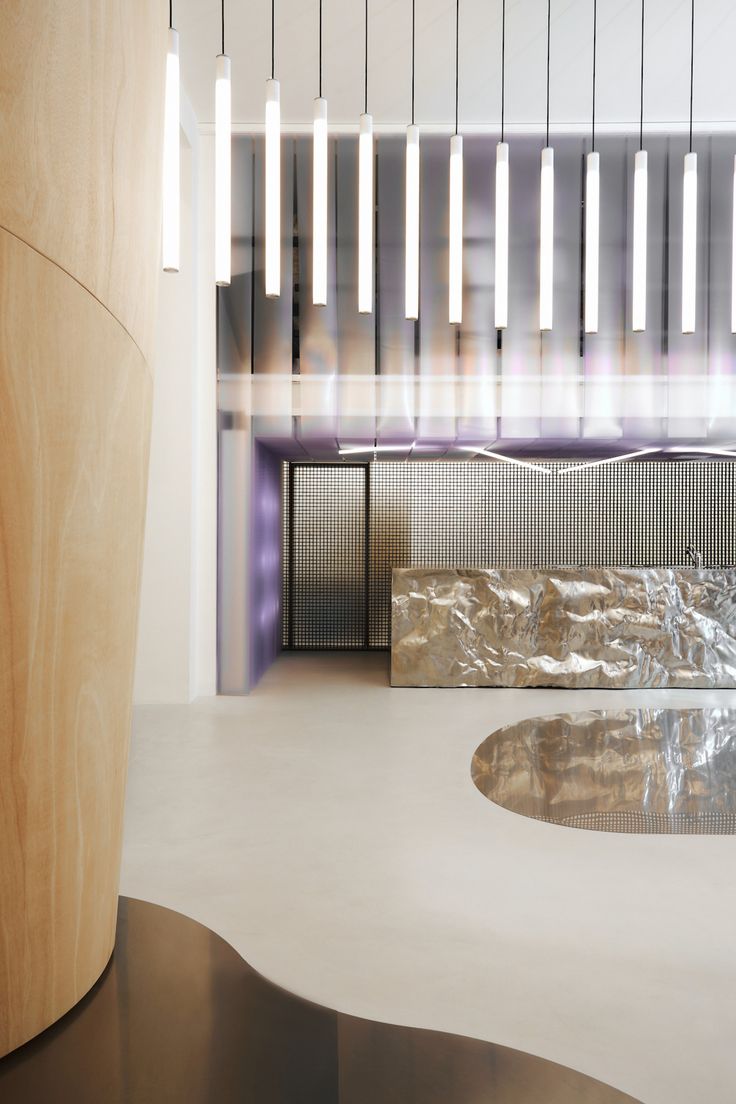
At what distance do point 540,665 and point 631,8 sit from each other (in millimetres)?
3587

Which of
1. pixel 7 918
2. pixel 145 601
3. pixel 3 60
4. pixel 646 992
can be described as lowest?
pixel 646 992

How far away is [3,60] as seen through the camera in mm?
1071

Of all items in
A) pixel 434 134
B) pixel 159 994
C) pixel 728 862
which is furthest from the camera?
pixel 434 134

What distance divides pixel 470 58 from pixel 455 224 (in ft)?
5.95

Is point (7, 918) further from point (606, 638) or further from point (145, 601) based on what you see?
point (606, 638)

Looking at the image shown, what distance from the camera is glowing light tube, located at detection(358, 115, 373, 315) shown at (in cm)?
258

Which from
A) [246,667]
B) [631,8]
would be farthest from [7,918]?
[631,8]

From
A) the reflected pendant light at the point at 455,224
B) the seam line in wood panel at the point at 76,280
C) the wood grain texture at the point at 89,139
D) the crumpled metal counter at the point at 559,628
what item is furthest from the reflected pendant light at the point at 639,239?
the crumpled metal counter at the point at 559,628

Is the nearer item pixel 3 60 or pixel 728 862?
pixel 3 60

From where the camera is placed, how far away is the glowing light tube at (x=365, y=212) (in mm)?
2582

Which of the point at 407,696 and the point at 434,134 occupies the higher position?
the point at 434,134

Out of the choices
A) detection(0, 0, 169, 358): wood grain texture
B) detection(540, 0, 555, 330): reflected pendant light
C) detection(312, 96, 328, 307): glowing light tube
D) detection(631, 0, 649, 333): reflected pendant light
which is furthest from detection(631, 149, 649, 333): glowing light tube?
detection(0, 0, 169, 358): wood grain texture

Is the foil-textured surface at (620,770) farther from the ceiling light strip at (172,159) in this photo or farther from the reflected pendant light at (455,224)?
the ceiling light strip at (172,159)

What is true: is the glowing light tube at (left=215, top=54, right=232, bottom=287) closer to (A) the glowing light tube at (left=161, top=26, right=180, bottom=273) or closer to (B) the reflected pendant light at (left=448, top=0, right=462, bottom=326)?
(A) the glowing light tube at (left=161, top=26, right=180, bottom=273)
